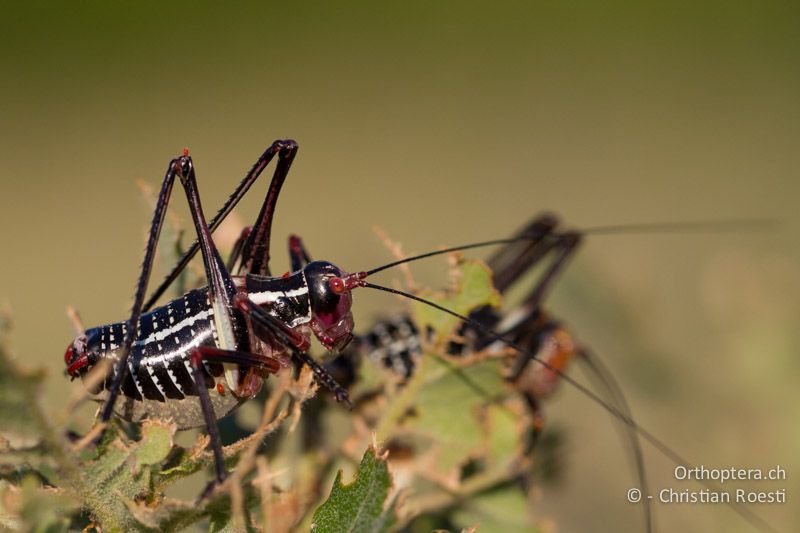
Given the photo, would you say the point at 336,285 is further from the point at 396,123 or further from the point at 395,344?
the point at 396,123

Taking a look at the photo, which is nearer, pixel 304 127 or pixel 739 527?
pixel 739 527

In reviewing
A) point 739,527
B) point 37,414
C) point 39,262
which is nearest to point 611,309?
point 739,527

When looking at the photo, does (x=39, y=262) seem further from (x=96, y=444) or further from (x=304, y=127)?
(x=96, y=444)

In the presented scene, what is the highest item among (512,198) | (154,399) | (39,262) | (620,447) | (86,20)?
(86,20)

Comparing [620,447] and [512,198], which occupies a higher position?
[512,198]

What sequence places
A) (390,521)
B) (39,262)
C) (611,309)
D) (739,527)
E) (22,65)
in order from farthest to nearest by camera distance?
(22,65) → (39,262) → (611,309) → (739,527) → (390,521)

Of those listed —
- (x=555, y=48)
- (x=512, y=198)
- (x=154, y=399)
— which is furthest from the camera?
(x=555, y=48)

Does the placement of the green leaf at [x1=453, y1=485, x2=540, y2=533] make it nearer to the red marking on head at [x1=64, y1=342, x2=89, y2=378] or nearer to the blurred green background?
the red marking on head at [x1=64, y1=342, x2=89, y2=378]
